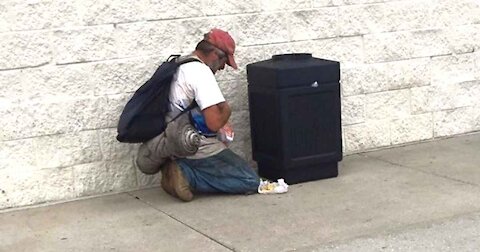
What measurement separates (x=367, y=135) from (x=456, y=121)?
1.07 metres

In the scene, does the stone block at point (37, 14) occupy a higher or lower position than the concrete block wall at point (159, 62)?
higher

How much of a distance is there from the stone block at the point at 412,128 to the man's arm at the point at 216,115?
236 centimetres

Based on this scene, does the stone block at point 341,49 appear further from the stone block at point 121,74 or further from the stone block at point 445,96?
the stone block at point 121,74

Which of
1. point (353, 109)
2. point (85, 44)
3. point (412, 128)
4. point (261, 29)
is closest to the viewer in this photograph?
point (85, 44)

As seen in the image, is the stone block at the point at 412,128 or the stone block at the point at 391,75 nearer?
the stone block at the point at 391,75

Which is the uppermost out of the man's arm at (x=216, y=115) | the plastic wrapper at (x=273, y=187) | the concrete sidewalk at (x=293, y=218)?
the man's arm at (x=216, y=115)

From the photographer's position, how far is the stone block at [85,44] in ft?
21.4

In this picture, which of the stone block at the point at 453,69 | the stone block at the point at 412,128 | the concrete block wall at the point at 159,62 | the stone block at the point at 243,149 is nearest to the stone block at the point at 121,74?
the concrete block wall at the point at 159,62

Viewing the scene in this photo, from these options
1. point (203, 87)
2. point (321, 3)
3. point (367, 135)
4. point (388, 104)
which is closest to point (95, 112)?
point (203, 87)

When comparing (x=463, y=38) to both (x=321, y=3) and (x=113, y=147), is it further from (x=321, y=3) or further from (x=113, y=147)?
(x=113, y=147)

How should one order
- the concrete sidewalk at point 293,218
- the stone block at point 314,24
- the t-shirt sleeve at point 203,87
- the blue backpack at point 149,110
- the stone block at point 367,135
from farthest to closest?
the stone block at point 367,135, the stone block at point 314,24, the blue backpack at point 149,110, the t-shirt sleeve at point 203,87, the concrete sidewalk at point 293,218

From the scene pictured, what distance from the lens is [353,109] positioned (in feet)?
25.5

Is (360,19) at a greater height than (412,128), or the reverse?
(360,19)

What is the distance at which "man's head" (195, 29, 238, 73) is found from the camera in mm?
6312
